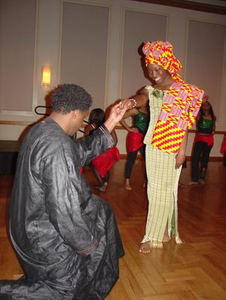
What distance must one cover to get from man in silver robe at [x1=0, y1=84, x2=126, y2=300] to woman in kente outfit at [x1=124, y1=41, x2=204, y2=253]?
79 cm

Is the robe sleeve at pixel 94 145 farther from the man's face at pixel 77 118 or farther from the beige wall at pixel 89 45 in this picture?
the beige wall at pixel 89 45

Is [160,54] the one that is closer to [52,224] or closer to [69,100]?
[69,100]

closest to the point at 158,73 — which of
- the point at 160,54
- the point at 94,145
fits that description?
the point at 160,54

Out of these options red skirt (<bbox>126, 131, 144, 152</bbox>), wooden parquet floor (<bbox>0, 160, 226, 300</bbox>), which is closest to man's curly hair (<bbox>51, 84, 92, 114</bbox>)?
wooden parquet floor (<bbox>0, 160, 226, 300</bbox>)

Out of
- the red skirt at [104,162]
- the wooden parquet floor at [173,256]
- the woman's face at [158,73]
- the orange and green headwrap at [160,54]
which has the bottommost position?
the wooden parquet floor at [173,256]

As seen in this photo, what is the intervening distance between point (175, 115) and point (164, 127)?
12cm

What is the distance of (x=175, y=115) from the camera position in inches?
84.2

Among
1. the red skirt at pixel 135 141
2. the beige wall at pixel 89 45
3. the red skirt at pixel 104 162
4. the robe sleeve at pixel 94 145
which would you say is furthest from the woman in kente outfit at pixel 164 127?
the beige wall at pixel 89 45

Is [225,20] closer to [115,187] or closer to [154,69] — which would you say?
[115,187]

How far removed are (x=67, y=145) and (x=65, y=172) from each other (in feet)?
0.47

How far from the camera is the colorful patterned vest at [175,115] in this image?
2.14 meters

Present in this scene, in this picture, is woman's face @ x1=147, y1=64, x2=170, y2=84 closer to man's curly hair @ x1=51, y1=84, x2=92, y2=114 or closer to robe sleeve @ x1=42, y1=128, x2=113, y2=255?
man's curly hair @ x1=51, y1=84, x2=92, y2=114

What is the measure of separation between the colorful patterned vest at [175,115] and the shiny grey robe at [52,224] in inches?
33.2

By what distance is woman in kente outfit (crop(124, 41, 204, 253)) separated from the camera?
2158 mm
